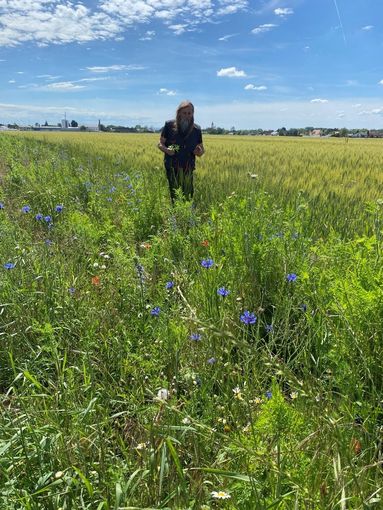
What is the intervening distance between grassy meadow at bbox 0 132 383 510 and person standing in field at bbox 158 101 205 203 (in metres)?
1.33

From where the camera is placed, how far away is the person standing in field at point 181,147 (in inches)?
205

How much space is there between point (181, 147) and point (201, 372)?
410cm

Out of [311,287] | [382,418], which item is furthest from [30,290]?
[382,418]

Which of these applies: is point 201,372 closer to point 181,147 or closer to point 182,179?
point 182,179

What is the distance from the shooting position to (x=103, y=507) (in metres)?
1.29

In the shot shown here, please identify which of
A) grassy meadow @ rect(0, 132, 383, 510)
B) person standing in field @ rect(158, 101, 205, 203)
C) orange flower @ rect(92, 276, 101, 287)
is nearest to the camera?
grassy meadow @ rect(0, 132, 383, 510)

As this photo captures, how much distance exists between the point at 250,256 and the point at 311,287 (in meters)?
0.52

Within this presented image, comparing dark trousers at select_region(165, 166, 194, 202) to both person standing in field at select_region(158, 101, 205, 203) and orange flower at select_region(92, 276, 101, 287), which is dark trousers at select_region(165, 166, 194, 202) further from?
orange flower at select_region(92, 276, 101, 287)

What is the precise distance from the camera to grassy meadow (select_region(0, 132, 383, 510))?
1.22m

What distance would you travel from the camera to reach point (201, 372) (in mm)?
1734

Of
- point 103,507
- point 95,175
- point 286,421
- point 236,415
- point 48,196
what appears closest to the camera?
point 286,421

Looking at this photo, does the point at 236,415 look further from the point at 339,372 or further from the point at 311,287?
the point at 311,287

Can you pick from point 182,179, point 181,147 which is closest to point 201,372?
point 182,179

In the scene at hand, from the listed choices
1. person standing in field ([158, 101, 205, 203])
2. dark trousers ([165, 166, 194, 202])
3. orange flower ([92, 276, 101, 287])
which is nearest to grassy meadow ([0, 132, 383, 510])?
orange flower ([92, 276, 101, 287])
